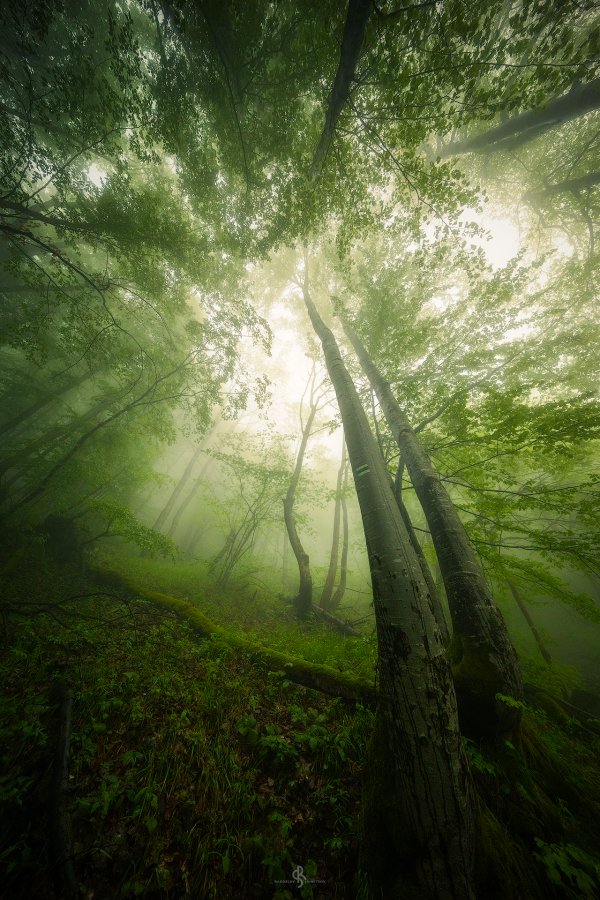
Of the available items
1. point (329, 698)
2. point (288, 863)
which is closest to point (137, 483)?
point (329, 698)

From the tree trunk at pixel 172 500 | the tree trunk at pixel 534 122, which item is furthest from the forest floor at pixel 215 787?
the tree trunk at pixel 172 500

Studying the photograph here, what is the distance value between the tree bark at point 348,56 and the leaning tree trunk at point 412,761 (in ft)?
16.3

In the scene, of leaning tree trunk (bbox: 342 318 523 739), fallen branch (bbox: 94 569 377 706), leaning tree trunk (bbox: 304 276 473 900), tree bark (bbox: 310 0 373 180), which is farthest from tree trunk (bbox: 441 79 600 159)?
fallen branch (bbox: 94 569 377 706)

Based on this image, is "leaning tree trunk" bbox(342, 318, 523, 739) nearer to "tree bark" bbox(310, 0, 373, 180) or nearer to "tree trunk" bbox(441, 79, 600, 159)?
"tree bark" bbox(310, 0, 373, 180)

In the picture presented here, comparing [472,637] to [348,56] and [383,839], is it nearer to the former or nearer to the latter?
[383,839]

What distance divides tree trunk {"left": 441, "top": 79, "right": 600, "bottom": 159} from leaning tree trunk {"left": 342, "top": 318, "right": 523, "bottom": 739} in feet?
20.8

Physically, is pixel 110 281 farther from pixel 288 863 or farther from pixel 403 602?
pixel 288 863

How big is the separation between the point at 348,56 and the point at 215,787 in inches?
285

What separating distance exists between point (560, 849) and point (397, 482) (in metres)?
2.74

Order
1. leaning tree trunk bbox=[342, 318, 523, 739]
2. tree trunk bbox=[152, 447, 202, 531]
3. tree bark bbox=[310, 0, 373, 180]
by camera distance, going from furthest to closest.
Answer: tree trunk bbox=[152, 447, 202, 531], tree bark bbox=[310, 0, 373, 180], leaning tree trunk bbox=[342, 318, 523, 739]

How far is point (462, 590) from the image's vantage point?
3.09 metres

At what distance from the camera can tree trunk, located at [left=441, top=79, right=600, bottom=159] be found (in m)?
5.46

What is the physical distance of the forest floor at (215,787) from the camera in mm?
1872

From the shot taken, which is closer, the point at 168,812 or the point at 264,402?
the point at 168,812
